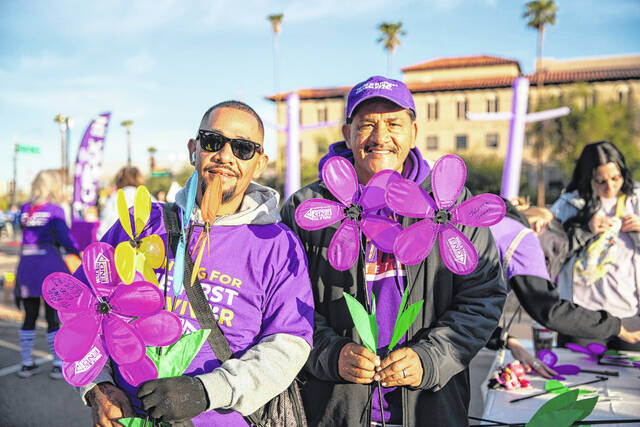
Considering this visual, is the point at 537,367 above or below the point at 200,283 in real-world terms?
below

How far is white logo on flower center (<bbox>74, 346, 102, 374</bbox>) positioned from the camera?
1.34 metres

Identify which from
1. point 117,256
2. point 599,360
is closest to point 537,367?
point 599,360

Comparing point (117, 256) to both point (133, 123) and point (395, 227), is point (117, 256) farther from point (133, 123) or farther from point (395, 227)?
point (133, 123)

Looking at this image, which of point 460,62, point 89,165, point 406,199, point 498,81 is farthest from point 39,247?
point 460,62

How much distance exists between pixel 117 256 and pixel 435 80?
1707 inches

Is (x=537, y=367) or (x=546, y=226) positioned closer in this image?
(x=537, y=367)

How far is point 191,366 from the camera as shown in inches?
58.1

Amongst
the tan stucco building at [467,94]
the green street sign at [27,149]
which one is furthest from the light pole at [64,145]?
the tan stucco building at [467,94]

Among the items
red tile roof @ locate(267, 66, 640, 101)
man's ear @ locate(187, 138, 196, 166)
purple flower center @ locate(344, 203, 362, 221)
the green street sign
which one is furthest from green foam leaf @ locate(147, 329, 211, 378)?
red tile roof @ locate(267, 66, 640, 101)

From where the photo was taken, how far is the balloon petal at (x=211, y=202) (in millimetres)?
1490

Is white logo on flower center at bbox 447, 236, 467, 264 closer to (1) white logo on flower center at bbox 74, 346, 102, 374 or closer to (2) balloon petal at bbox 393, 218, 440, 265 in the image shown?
(2) balloon petal at bbox 393, 218, 440, 265

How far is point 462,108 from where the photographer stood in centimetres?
3909

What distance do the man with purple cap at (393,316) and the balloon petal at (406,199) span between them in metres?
0.18

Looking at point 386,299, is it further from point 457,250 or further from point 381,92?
point 381,92
